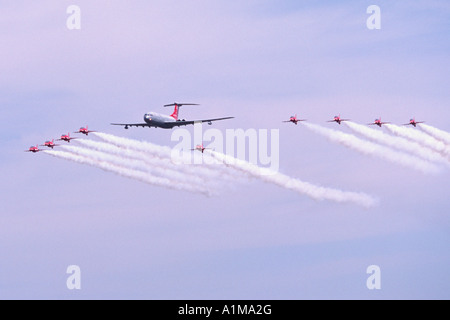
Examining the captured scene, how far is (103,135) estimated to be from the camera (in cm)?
17225
